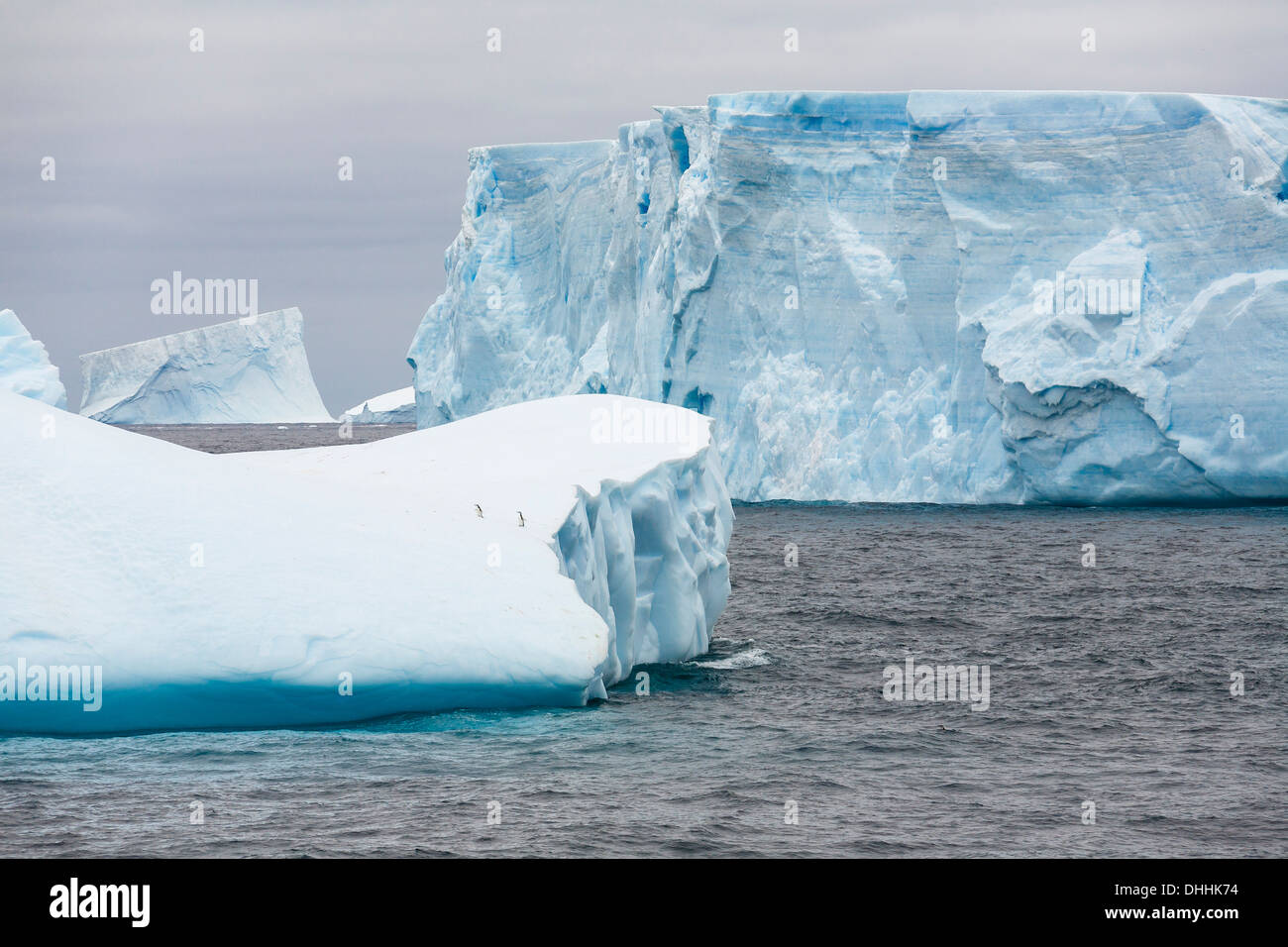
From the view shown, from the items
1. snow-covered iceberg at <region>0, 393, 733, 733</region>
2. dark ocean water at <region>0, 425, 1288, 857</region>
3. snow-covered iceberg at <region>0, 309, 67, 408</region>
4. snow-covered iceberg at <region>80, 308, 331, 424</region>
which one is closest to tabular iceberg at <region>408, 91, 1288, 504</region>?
dark ocean water at <region>0, 425, 1288, 857</region>

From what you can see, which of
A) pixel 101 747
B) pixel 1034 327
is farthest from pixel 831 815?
pixel 1034 327

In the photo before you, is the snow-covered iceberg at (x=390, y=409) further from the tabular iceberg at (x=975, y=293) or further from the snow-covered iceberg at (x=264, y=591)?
the snow-covered iceberg at (x=264, y=591)

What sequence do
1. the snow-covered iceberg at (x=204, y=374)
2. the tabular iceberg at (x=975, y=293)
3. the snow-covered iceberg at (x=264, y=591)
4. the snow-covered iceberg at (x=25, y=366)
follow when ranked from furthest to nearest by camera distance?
the snow-covered iceberg at (x=204, y=374) → the snow-covered iceberg at (x=25, y=366) → the tabular iceberg at (x=975, y=293) → the snow-covered iceberg at (x=264, y=591)

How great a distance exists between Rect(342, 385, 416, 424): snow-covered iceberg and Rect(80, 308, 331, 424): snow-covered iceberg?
4468 mm

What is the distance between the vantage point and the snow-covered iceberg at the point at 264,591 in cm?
890

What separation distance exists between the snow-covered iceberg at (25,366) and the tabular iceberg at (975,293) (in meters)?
27.5

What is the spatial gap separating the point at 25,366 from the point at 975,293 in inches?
1495

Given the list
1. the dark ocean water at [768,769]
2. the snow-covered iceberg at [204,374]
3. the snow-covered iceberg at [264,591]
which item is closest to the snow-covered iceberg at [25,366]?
the snow-covered iceberg at [204,374]

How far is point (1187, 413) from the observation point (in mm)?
25797

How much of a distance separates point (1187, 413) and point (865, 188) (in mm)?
7792

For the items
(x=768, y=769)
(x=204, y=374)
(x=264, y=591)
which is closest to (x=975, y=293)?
(x=768, y=769)

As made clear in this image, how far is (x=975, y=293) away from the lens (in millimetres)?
28219

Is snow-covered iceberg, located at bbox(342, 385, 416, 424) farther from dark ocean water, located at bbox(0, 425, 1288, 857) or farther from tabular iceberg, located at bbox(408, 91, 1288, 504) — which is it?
dark ocean water, located at bbox(0, 425, 1288, 857)

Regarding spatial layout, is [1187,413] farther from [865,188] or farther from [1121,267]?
[865,188]
